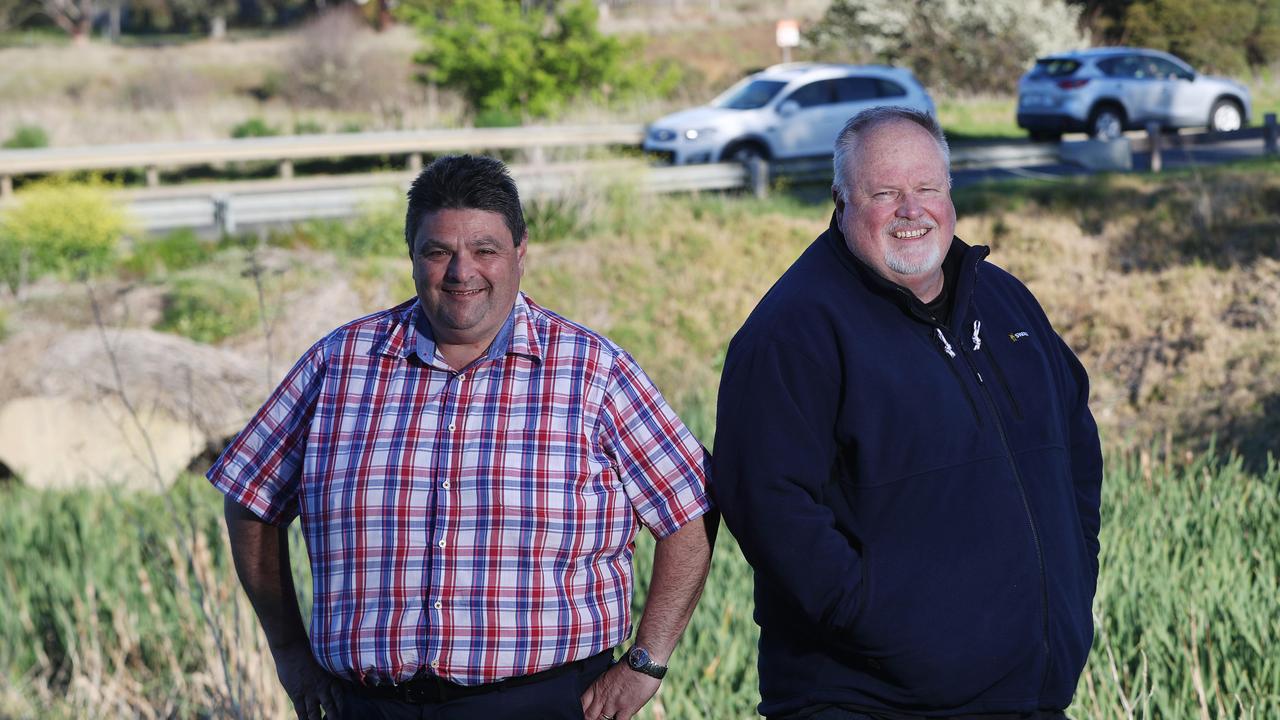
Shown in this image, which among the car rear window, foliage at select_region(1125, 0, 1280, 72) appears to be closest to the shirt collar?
the car rear window

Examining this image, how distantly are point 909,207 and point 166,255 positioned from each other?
12130 millimetres

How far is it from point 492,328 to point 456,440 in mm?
227

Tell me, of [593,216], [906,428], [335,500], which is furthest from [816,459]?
[593,216]

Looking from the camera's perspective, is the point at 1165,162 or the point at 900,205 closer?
the point at 900,205

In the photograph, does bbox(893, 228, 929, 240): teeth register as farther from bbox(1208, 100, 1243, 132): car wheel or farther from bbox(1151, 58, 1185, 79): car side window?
bbox(1208, 100, 1243, 132): car wheel

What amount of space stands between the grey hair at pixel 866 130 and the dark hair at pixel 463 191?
23.9 inches

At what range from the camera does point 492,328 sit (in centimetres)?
269

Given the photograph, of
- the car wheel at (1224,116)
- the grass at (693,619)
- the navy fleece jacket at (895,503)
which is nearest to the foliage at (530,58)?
the car wheel at (1224,116)

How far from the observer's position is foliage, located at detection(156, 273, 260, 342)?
11836 mm

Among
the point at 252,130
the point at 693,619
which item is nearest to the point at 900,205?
the point at 693,619

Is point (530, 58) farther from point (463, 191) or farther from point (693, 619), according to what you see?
point (463, 191)

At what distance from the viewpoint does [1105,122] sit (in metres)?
20.3

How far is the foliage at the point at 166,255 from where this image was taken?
13.3 metres

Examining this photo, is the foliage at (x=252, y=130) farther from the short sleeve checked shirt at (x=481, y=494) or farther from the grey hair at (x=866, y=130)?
the grey hair at (x=866, y=130)
